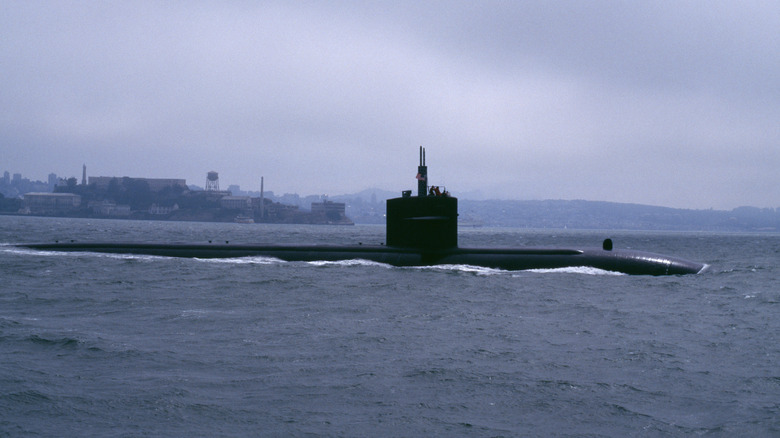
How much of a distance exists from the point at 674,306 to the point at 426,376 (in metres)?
11.7

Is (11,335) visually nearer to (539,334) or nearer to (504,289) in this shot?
(539,334)

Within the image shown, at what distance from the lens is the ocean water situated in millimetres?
8758

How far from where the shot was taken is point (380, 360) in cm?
1199

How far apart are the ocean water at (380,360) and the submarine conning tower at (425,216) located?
4.28 m

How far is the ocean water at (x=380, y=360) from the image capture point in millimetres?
8758

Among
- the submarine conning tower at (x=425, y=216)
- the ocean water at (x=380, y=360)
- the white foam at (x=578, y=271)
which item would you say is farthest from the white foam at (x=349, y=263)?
the white foam at (x=578, y=271)

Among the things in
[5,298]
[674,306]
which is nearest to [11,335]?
[5,298]

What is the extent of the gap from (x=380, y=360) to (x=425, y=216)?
1477cm

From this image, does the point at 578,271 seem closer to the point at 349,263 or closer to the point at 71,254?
the point at 349,263

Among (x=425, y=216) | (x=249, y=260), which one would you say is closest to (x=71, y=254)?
(x=249, y=260)

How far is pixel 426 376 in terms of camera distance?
11.0 meters

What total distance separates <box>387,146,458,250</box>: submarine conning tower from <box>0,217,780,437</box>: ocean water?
4.28 m

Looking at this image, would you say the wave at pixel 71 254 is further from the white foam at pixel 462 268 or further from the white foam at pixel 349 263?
the white foam at pixel 462 268

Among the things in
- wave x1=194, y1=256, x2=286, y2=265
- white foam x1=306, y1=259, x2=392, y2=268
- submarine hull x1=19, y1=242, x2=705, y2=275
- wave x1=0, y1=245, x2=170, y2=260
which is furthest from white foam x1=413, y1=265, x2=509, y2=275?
wave x1=0, y1=245, x2=170, y2=260
